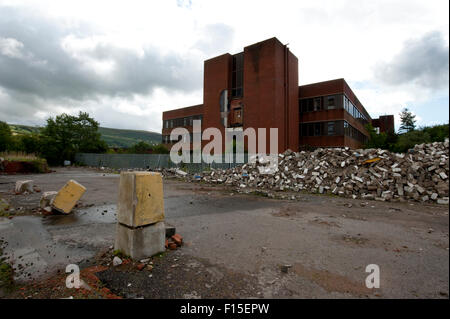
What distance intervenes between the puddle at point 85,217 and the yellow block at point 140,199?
2.67 meters

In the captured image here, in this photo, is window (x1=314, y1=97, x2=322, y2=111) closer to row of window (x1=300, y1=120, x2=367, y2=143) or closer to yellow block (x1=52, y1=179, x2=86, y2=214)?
row of window (x1=300, y1=120, x2=367, y2=143)

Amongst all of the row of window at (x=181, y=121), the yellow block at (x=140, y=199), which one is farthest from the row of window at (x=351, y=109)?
the yellow block at (x=140, y=199)

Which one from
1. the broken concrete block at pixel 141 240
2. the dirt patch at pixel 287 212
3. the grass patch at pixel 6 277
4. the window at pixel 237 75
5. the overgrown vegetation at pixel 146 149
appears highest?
the window at pixel 237 75

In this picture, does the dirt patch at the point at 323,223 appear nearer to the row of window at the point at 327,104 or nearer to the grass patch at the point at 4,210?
the grass patch at the point at 4,210

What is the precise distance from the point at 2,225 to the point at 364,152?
46.8 feet

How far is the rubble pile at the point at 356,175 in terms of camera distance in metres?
8.04

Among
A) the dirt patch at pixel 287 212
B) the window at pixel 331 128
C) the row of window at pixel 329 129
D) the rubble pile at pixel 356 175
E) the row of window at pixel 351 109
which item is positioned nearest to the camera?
the dirt patch at pixel 287 212

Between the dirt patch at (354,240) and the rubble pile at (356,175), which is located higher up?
the rubble pile at (356,175)

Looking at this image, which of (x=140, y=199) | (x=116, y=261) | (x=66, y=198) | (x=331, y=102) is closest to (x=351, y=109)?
(x=331, y=102)

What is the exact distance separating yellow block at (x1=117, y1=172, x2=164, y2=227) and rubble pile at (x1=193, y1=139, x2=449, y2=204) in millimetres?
7180

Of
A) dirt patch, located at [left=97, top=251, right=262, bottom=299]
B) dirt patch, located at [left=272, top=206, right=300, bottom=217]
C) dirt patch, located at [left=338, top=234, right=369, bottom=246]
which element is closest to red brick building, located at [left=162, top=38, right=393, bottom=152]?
dirt patch, located at [left=272, top=206, right=300, bottom=217]
